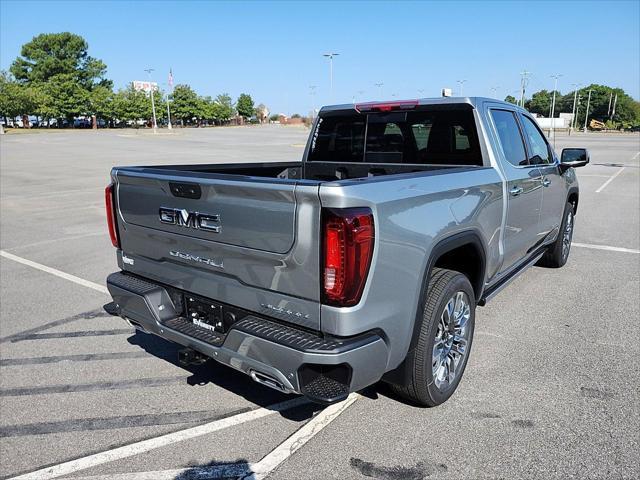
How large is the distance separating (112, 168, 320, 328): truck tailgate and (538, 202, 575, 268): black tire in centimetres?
443

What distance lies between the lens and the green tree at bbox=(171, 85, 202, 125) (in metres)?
105

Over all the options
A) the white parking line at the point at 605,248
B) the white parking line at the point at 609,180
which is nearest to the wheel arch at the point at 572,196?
the white parking line at the point at 605,248

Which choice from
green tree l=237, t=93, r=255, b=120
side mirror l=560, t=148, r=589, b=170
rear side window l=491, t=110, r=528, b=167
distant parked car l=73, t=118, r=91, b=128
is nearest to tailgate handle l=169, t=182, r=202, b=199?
rear side window l=491, t=110, r=528, b=167

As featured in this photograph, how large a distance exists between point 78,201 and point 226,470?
10.8 metres

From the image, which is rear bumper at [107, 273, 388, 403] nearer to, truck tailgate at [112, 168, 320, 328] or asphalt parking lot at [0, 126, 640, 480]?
truck tailgate at [112, 168, 320, 328]

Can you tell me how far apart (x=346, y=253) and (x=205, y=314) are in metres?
1.09

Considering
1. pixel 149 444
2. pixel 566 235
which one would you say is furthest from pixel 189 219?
pixel 566 235

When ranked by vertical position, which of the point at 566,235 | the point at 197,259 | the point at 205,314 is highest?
the point at 197,259

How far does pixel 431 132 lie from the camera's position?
14.2 ft

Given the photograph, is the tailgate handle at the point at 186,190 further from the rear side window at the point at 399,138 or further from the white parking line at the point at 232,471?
the rear side window at the point at 399,138

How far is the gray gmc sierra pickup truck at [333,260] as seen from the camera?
2420 millimetres

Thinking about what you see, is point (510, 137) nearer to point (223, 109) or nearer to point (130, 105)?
point (130, 105)

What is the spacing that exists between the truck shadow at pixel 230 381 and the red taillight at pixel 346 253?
3.89 feet

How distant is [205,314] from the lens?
119 inches
